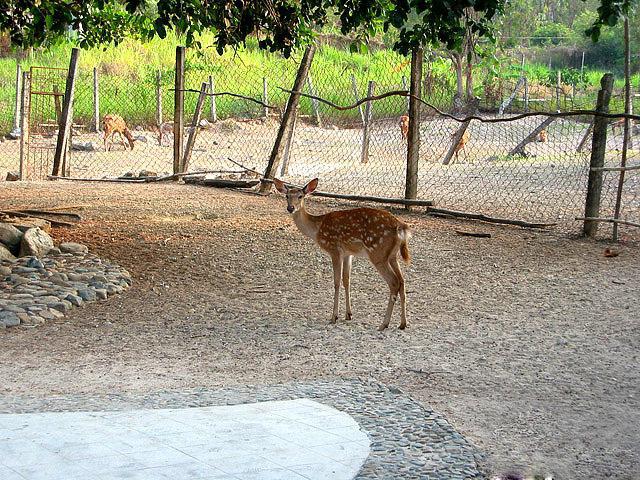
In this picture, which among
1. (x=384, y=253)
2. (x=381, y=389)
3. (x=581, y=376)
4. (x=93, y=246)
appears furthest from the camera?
(x=93, y=246)

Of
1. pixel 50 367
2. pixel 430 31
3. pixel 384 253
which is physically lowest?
pixel 50 367

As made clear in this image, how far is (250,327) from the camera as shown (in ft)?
23.9

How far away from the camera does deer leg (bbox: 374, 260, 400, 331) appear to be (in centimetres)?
726

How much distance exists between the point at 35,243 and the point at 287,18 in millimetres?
3730

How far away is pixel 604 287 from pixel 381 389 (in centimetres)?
361

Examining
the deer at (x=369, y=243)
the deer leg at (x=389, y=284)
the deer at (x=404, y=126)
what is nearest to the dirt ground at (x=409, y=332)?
the deer leg at (x=389, y=284)

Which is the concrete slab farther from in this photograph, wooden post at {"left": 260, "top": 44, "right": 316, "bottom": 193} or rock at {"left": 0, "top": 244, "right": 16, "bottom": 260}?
wooden post at {"left": 260, "top": 44, "right": 316, "bottom": 193}

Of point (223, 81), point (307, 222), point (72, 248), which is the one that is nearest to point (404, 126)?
point (223, 81)

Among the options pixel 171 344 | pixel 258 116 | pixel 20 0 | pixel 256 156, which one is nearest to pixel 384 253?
pixel 171 344

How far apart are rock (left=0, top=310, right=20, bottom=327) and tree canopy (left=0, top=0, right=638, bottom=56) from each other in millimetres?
2531

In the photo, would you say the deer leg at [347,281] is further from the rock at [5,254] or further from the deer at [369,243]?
the rock at [5,254]

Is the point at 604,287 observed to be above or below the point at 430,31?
below

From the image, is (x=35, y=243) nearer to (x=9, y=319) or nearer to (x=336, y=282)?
(x=9, y=319)

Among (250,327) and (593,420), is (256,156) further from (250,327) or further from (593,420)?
(593,420)
